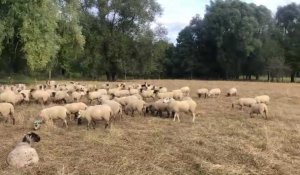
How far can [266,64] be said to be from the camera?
68.8 meters

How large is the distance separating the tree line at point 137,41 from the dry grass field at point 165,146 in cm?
1558

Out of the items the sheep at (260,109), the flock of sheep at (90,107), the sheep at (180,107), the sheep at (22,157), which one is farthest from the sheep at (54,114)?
the sheep at (260,109)

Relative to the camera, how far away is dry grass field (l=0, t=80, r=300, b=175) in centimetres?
1001

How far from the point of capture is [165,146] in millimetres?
11984

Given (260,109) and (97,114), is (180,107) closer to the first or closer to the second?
(260,109)

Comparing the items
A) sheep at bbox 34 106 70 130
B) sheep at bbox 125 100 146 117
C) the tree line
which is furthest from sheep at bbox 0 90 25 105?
the tree line

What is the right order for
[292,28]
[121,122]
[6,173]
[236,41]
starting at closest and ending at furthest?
[6,173]
[121,122]
[236,41]
[292,28]

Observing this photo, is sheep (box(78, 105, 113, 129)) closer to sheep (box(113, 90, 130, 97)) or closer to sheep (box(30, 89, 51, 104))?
sheep (box(30, 89, 51, 104))

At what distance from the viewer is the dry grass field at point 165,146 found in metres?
10.0

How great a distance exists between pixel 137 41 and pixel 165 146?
45.7 metres

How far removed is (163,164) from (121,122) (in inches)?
250

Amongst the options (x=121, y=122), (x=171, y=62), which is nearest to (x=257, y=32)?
(x=171, y=62)

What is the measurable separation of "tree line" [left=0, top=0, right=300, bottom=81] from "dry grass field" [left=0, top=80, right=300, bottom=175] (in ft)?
51.1

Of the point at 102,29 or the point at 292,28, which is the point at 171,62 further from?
the point at 102,29
